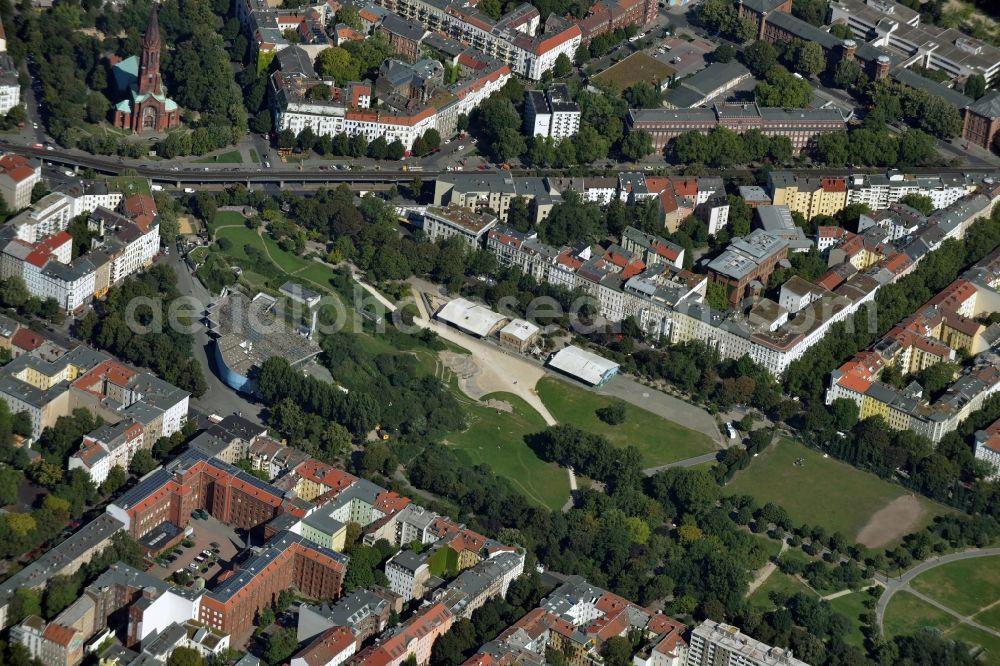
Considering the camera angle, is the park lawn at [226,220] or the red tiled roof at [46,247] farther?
the park lawn at [226,220]

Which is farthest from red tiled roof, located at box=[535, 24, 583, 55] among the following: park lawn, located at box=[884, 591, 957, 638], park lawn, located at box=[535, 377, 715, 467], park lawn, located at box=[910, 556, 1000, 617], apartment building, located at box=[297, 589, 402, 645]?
apartment building, located at box=[297, 589, 402, 645]

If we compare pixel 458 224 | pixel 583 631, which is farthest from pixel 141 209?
pixel 583 631

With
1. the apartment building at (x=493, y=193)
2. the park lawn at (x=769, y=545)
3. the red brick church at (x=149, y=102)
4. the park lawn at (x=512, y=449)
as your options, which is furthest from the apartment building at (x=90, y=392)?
the park lawn at (x=769, y=545)

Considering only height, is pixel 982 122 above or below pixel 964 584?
above

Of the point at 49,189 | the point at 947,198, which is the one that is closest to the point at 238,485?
the point at 49,189

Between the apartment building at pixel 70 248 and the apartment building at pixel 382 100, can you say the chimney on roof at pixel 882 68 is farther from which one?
→ the apartment building at pixel 70 248

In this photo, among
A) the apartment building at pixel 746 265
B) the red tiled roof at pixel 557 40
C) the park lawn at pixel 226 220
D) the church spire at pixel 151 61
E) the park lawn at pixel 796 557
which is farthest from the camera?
the red tiled roof at pixel 557 40

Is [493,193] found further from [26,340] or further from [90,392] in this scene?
[90,392]
